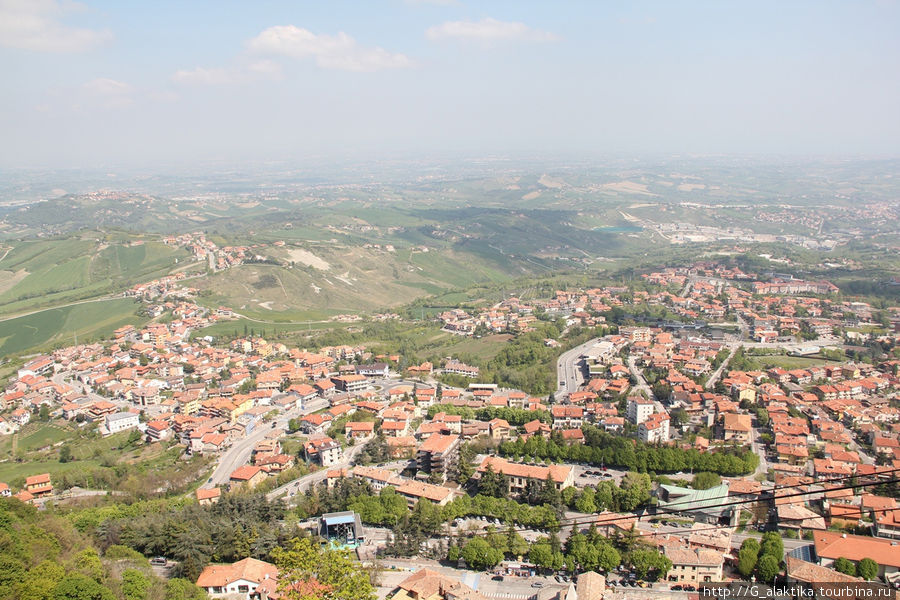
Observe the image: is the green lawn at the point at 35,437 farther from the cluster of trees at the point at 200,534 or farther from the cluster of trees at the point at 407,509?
the cluster of trees at the point at 407,509

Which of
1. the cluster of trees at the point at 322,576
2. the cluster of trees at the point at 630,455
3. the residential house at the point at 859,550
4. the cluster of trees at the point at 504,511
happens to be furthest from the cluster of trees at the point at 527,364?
the cluster of trees at the point at 322,576

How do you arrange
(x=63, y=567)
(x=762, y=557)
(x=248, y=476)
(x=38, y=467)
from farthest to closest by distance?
(x=38, y=467) → (x=248, y=476) → (x=762, y=557) → (x=63, y=567)

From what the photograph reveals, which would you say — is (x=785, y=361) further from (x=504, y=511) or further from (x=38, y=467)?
(x=38, y=467)

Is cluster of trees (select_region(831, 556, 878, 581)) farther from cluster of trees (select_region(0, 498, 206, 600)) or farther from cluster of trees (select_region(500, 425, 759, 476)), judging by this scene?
cluster of trees (select_region(0, 498, 206, 600))

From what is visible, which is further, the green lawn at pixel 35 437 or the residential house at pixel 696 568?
the green lawn at pixel 35 437

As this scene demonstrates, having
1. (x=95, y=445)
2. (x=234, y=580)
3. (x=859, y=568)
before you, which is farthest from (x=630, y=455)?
(x=95, y=445)

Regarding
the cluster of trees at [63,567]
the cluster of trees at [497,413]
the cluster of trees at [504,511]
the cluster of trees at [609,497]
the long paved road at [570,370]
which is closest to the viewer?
the cluster of trees at [63,567]
